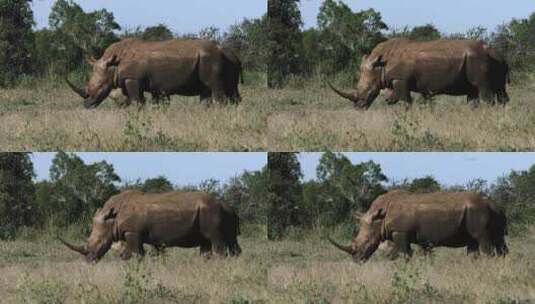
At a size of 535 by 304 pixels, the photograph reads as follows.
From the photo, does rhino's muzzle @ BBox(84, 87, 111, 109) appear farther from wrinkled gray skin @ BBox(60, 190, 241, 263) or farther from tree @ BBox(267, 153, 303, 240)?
tree @ BBox(267, 153, 303, 240)

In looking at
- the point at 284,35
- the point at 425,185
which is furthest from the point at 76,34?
the point at 425,185

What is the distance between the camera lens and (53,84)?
2755 cm

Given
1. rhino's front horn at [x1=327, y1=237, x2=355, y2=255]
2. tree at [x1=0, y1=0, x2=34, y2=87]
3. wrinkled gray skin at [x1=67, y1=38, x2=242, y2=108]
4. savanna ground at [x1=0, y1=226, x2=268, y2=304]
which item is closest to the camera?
savanna ground at [x1=0, y1=226, x2=268, y2=304]

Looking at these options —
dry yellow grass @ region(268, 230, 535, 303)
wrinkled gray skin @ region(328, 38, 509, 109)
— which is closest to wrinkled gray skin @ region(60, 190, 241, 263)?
dry yellow grass @ region(268, 230, 535, 303)

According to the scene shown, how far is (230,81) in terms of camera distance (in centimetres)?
2416

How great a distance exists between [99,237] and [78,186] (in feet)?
7.43

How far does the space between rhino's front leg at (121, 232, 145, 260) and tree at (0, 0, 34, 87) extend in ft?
19.8

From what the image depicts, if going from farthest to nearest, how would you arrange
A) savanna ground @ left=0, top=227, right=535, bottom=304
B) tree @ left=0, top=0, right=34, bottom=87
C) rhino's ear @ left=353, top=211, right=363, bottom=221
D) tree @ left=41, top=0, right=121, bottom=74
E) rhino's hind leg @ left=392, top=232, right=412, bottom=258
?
tree @ left=0, top=0, right=34, bottom=87 < tree @ left=41, top=0, right=121, bottom=74 < rhino's ear @ left=353, top=211, right=363, bottom=221 < rhino's hind leg @ left=392, top=232, right=412, bottom=258 < savanna ground @ left=0, top=227, right=535, bottom=304

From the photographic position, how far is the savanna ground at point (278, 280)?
2052cm

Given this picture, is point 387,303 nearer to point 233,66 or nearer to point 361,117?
point 361,117

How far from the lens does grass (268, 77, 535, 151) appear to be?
21828 mm

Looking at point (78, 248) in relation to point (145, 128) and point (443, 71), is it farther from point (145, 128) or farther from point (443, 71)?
point (443, 71)

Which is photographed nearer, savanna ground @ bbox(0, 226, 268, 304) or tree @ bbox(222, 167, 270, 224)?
savanna ground @ bbox(0, 226, 268, 304)

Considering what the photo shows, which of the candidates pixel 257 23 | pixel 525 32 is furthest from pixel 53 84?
pixel 525 32
